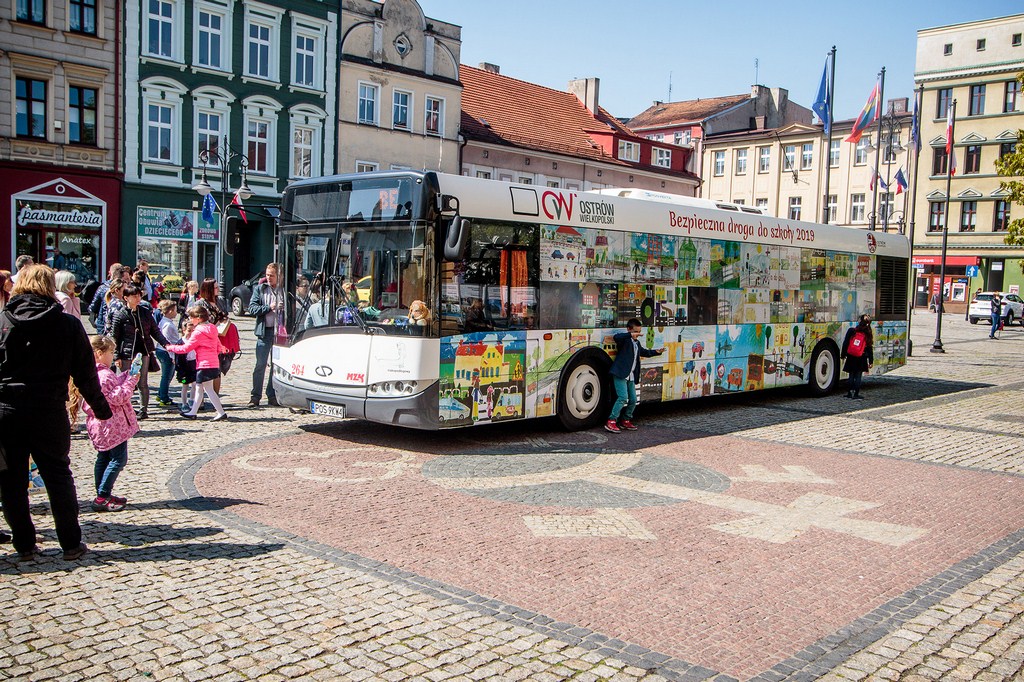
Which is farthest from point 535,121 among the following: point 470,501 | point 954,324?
point 470,501

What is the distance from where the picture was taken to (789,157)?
222 ft

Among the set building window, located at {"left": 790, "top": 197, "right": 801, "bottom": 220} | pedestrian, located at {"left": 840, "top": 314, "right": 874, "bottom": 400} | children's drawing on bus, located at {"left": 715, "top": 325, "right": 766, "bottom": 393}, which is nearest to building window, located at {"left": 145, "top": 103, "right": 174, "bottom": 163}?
children's drawing on bus, located at {"left": 715, "top": 325, "right": 766, "bottom": 393}

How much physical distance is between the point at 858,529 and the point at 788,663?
303 cm

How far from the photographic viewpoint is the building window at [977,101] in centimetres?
6331

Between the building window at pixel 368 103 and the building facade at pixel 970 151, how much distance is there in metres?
40.9

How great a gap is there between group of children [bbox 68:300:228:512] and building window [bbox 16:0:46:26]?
21.4 m

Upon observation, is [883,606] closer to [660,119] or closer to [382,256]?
[382,256]

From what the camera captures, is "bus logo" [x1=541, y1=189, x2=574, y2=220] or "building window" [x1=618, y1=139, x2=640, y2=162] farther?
"building window" [x1=618, y1=139, x2=640, y2=162]

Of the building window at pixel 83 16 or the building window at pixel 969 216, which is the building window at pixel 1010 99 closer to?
the building window at pixel 969 216

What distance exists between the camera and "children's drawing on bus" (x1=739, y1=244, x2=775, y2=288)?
14625mm

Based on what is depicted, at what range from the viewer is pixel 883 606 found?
581 centimetres

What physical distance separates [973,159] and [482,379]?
6235 cm

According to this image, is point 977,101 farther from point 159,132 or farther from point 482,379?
point 482,379

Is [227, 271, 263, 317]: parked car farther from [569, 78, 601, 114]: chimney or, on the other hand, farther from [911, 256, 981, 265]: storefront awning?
[911, 256, 981, 265]: storefront awning
